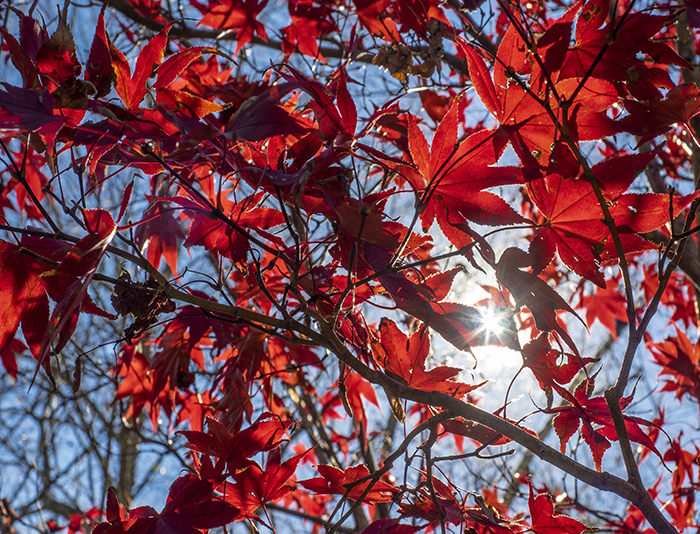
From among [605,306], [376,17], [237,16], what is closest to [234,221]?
[376,17]

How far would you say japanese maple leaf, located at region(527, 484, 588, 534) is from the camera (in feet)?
2.17

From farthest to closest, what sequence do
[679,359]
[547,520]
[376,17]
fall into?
[679,359]
[376,17]
[547,520]

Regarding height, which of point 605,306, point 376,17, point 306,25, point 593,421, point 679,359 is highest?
point 306,25

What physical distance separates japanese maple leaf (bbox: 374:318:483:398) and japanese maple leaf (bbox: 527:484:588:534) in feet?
0.58

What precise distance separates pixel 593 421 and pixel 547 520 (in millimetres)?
154

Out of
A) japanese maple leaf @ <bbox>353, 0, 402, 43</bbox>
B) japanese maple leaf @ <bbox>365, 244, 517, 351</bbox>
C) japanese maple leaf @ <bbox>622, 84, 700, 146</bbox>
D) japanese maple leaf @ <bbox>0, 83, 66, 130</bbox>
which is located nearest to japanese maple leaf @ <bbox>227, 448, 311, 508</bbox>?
japanese maple leaf @ <bbox>365, 244, 517, 351</bbox>

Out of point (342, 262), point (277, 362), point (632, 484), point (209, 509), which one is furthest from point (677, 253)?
point (277, 362)

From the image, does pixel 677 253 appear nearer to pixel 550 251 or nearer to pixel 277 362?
pixel 550 251

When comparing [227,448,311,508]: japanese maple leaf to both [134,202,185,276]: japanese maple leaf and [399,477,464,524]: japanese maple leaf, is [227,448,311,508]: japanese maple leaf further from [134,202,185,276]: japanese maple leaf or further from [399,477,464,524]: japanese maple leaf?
[134,202,185,276]: japanese maple leaf

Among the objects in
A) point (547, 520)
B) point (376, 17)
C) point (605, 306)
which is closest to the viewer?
point (547, 520)

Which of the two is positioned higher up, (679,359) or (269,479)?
(679,359)

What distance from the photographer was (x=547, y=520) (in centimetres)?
68

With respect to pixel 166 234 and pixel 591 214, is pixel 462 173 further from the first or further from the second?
pixel 166 234

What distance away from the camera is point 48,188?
566 millimetres
